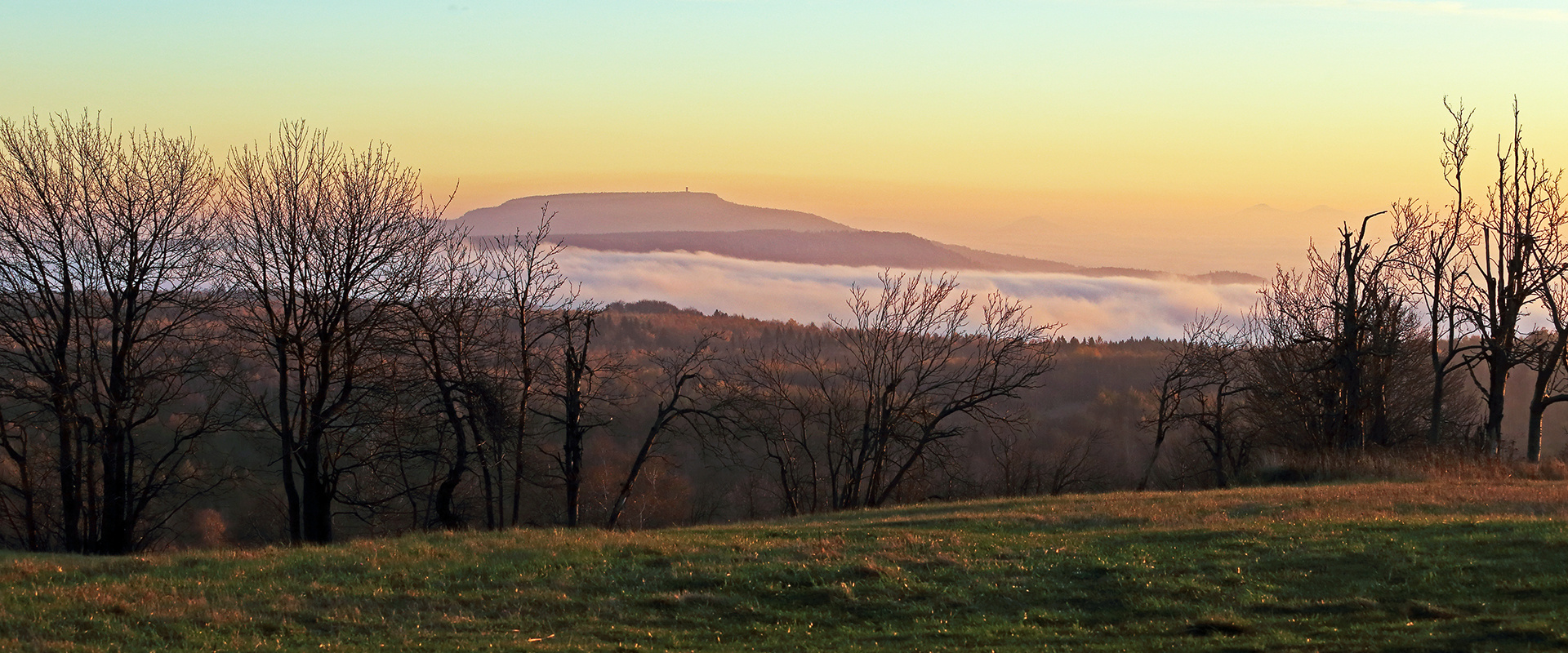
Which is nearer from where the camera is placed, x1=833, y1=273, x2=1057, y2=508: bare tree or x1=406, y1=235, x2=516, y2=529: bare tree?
x1=406, y1=235, x2=516, y2=529: bare tree

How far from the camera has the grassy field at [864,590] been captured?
11000 millimetres

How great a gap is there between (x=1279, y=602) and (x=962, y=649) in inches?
155

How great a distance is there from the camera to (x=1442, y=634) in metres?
10.4

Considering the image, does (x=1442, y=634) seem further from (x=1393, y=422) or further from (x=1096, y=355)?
(x=1096, y=355)

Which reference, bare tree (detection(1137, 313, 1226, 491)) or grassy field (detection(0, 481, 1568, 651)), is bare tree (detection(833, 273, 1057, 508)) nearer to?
bare tree (detection(1137, 313, 1226, 491))

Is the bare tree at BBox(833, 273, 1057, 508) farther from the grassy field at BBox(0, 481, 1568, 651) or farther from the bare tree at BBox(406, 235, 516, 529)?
the grassy field at BBox(0, 481, 1568, 651)

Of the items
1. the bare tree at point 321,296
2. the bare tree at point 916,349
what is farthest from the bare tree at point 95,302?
the bare tree at point 916,349

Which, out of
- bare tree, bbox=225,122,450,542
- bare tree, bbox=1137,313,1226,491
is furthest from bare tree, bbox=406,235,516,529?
bare tree, bbox=1137,313,1226,491

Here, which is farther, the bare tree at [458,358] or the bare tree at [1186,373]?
the bare tree at [1186,373]

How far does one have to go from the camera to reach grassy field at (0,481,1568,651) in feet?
36.1

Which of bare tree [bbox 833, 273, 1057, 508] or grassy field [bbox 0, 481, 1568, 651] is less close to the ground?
bare tree [bbox 833, 273, 1057, 508]

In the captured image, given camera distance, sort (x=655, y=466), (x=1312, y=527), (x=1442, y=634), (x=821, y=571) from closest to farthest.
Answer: (x=1442, y=634) → (x=821, y=571) → (x=1312, y=527) → (x=655, y=466)

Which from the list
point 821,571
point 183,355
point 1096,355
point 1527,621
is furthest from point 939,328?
point 1096,355

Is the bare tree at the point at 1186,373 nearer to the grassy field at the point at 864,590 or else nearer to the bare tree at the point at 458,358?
the bare tree at the point at 458,358
